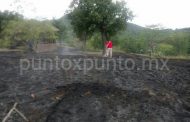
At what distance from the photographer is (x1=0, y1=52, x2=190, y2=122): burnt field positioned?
9.61 meters

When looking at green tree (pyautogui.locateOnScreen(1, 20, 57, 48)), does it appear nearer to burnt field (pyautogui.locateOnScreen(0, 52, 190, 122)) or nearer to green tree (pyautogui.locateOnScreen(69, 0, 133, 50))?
green tree (pyautogui.locateOnScreen(69, 0, 133, 50))

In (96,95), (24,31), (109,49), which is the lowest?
(96,95)

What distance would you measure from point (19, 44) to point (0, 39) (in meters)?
2.99

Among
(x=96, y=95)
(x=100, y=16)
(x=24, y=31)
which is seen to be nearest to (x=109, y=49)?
(x=100, y=16)

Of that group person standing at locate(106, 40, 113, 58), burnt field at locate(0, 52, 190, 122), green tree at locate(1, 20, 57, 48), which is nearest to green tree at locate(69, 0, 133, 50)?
green tree at locate(1, 20, 57, 48)

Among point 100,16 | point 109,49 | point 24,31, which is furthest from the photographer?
point 24,31

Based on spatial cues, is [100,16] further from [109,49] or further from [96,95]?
[96,95]

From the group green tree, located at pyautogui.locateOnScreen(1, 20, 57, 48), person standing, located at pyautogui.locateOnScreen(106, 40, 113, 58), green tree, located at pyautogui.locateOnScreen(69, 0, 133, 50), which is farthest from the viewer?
green tree, located at pyautogui.locateOnScreen(1, 20, 57, 48)

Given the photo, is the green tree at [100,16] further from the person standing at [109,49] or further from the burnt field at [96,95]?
the burnt field at [96,95]

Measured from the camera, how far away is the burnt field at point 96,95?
9609 millimetres

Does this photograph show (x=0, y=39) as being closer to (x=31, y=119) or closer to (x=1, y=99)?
(x=1, y=99)

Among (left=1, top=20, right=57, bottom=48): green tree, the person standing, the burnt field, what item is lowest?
the burnt field

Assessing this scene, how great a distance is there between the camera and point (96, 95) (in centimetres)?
1148

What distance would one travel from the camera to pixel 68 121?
359 inches
